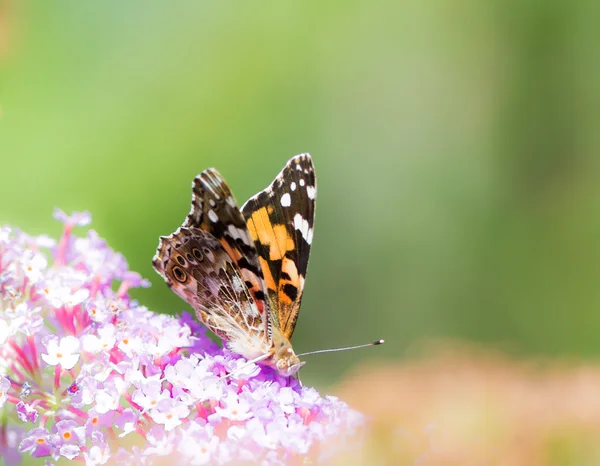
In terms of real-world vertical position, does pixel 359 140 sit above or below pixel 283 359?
above

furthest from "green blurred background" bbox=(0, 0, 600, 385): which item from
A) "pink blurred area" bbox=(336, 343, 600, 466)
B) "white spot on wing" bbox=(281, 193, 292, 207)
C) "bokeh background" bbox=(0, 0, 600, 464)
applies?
"white spot on wing" bbox=(281, 193, 292, 207)

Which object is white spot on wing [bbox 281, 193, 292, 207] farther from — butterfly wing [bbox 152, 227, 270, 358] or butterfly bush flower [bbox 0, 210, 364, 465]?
butterfly bush flower [bbox 0, 210, 364, 465]

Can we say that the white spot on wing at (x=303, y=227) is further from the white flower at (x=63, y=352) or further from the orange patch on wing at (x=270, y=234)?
the white flower at (x=63, y=352)

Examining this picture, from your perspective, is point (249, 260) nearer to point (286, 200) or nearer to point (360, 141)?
point (286, 200)

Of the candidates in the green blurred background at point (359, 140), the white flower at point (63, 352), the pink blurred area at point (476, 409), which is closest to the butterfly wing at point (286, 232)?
the pink blurred area at point (476, 409)

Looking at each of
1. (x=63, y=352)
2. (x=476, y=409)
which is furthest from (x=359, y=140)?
(x=63, y=352)

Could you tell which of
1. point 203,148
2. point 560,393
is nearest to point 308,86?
point 203,148
